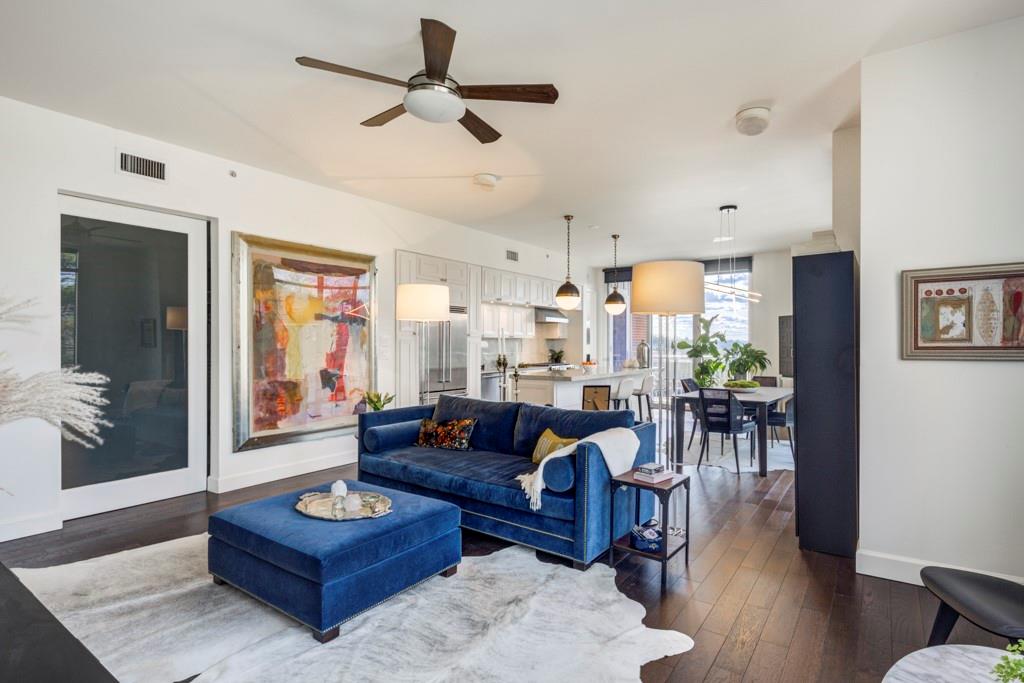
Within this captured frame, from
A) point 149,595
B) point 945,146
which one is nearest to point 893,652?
point 945,146

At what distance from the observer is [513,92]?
106 inches

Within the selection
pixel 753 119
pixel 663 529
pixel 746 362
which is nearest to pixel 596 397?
pixel 746 362

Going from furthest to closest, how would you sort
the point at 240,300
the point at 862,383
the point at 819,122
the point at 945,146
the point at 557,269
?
the point at 557,269, the point at 240,300, the point at 819,122, the point at 862,383, the point at 945,146

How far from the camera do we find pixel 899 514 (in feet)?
9.81

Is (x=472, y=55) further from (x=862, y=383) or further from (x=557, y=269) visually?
(x=557, y=269)

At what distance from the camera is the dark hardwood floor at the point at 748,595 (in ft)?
7.22

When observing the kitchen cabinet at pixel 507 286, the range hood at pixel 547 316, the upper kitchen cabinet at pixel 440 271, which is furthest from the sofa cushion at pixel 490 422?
the range hood at pixel 547 316

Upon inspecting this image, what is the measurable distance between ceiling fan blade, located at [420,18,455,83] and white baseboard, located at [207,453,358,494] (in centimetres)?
386

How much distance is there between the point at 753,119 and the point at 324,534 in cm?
372

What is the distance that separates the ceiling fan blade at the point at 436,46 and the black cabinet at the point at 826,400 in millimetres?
2451

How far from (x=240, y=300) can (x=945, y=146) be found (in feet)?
17.0

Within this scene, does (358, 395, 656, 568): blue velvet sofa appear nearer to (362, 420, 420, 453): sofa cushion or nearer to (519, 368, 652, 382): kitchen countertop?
(362, 420, 420, 453): sofa cushion

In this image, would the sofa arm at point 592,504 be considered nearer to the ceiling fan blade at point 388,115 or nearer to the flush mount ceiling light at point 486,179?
the ceiling fan blade at point 388,115

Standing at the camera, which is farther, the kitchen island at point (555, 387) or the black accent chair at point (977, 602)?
the kitchen island at point (555, 387)
